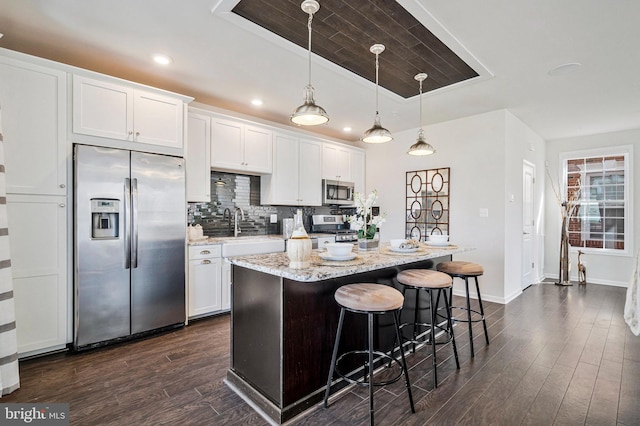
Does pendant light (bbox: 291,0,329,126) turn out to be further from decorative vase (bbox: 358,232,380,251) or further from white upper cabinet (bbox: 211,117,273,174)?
white upper cabinet (bbox: 211,117,273,174)

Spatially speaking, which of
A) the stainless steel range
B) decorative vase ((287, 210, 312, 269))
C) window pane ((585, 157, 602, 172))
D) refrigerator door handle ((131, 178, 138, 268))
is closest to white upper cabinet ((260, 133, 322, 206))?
the stainless steel range

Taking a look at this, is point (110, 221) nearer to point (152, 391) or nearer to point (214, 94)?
point (152, 391)

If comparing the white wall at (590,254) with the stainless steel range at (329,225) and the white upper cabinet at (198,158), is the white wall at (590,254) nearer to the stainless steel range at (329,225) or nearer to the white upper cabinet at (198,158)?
the stainless steel range at (329,225)

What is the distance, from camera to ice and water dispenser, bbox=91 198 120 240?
2758 mm

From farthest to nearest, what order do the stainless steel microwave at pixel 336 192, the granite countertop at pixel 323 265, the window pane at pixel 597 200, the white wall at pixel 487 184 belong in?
the window pane at pixel 597 200
the stainless steel microwave at pixel 336 192
the white wall at pixel 487 184
the granite countertop at pixel 323 265

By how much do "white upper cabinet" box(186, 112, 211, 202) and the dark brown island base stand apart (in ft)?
5.96

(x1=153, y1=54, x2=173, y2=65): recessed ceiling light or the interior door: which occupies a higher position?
(x1=153, y1=54, x2=173, y2=65): recessed ceiling light

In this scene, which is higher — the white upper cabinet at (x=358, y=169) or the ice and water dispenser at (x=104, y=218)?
the white upper cabinet at (x=358, y=169)

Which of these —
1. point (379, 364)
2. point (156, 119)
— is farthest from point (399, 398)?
point (156, 119)

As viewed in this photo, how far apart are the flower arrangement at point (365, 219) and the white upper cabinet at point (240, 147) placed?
207 cm

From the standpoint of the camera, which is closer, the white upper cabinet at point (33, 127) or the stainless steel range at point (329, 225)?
the white upper cabinet at point (33, 127)

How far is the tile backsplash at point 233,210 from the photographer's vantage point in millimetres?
4109

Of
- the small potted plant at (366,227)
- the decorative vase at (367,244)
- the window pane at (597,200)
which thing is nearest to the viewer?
the small potted plant at (366,227)

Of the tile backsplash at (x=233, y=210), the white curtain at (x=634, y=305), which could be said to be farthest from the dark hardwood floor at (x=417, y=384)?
the tile backsplash at (x=233, y=210)
